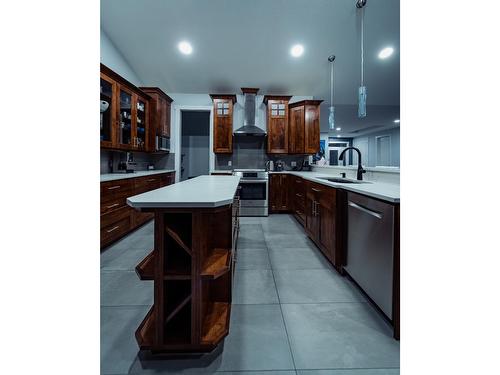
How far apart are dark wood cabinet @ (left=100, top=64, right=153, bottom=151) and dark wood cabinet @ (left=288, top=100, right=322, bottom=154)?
2786mm

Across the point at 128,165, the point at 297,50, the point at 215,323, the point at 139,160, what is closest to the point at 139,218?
the point at 128,165

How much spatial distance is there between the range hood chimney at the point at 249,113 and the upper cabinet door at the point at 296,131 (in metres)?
0.59

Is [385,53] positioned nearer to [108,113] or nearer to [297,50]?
[297,50]

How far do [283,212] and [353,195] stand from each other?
3.30m

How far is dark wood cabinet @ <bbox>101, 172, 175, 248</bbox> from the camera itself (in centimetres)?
296

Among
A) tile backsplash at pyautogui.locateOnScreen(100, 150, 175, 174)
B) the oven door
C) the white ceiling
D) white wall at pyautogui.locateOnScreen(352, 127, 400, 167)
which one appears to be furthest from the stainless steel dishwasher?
white wall at pyautogui.locateOnScreen(352, 127, 400, 167)

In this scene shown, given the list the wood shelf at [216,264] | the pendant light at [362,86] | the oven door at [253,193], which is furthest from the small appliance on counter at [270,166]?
the wood shelf at [216,264]

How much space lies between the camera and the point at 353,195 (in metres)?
2.14

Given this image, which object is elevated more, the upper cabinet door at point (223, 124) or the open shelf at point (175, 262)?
the upper cabinet door at point (223, 124)

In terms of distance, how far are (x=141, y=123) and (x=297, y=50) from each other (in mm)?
3058

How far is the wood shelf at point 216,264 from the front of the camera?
1.32 meters

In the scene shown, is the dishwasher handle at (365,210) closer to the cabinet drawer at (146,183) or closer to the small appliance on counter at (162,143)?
the cabinet drawer at (146,183)
